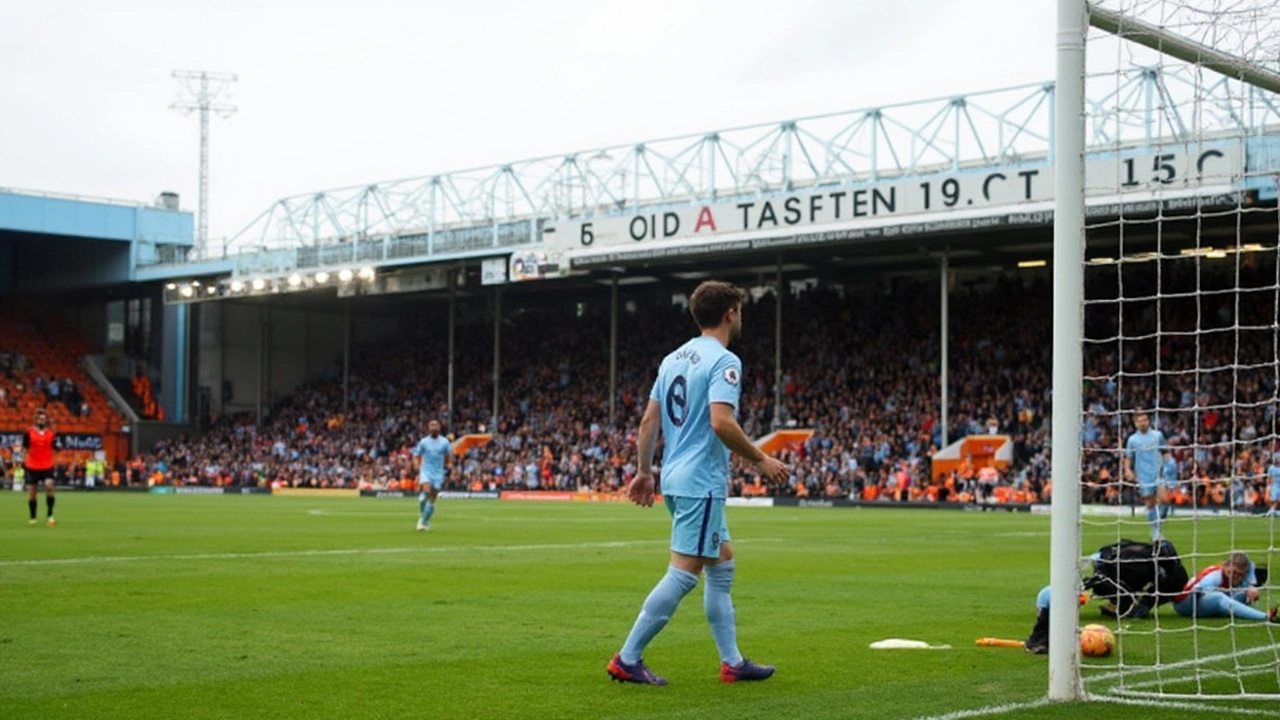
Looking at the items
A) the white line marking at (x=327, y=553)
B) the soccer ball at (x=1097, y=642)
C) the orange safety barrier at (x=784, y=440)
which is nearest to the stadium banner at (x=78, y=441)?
the orange safety barrier at (x=784, y=440)

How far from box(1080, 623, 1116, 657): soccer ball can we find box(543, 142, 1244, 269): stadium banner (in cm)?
3259

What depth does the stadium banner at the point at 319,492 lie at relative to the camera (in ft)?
182

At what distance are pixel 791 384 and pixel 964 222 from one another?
11380 millimetres

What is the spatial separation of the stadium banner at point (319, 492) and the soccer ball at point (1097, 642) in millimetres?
47208

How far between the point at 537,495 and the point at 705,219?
11115 millimetres

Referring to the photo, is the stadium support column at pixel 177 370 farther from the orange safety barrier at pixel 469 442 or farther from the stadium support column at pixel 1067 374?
the stadium support column at pixel 1067 374

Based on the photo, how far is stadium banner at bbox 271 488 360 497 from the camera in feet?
182

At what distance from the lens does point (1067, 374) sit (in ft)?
23.9

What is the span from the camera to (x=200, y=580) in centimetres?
1409

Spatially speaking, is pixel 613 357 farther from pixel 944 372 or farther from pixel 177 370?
pixel 177 370

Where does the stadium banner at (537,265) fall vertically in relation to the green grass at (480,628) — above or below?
above

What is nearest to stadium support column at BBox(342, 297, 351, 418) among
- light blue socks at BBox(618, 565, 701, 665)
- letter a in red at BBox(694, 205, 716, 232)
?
letter a in red at BBox(694, 205, 716, 232)

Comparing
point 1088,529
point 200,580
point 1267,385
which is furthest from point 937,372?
point 200,580

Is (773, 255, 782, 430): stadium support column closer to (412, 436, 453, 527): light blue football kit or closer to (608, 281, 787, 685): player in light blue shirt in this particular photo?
(412, 436, 453, 527): light blue football kit
